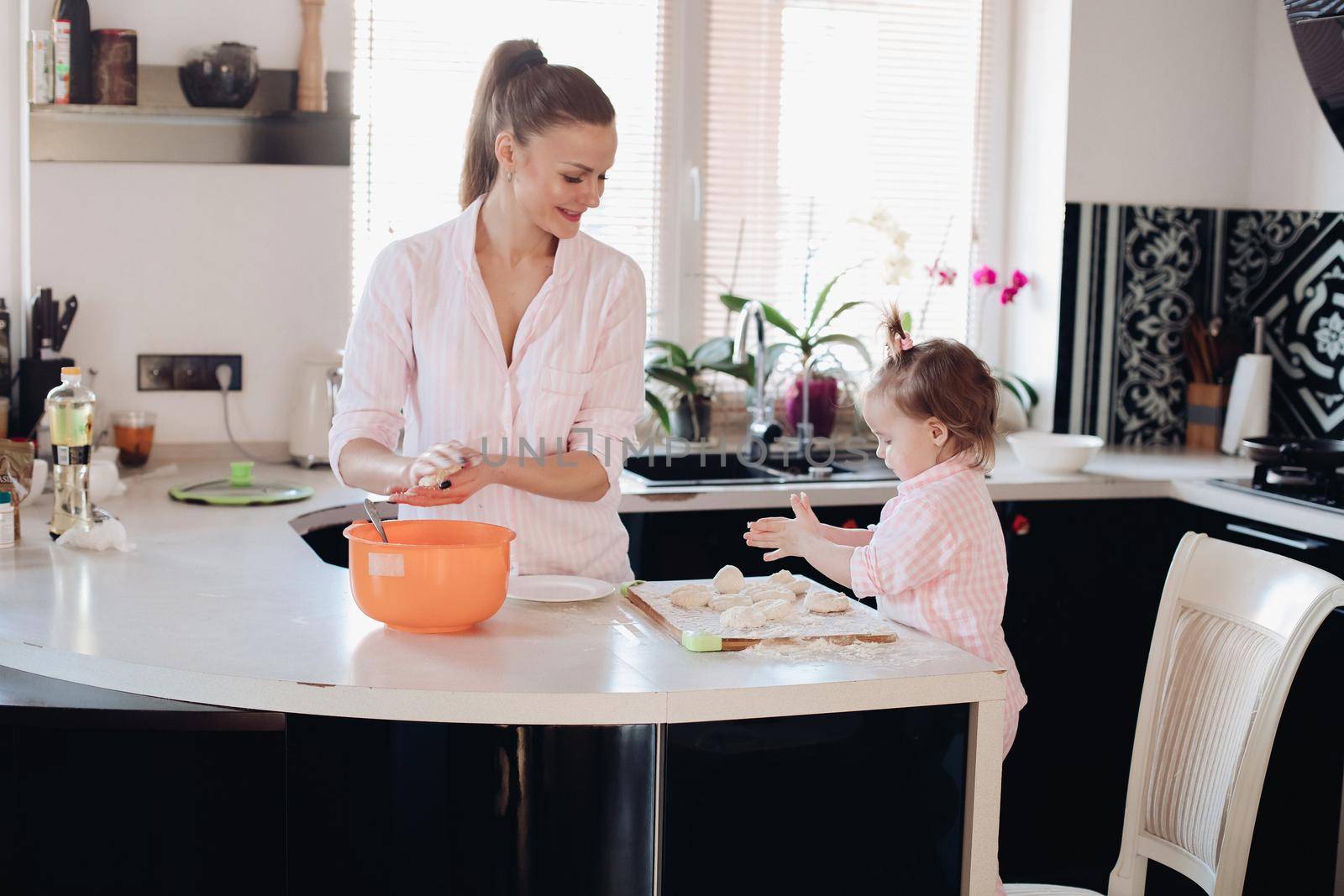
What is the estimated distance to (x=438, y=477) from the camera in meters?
1.73

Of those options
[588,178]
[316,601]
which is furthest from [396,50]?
[316,601]

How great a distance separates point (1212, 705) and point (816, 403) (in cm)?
171

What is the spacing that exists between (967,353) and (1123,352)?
198cm

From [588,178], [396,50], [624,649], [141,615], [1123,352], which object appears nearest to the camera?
[624,649]

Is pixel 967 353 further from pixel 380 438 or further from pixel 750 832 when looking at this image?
pixel 380 438

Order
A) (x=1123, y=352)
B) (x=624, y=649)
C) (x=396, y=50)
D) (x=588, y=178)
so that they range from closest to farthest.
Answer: (x=624, y=649) < (x=588, y=178) < (x=396, y=50) < (x=1123, y=352)

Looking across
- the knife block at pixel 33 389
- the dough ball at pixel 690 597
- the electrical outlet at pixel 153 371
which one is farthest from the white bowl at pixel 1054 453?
the knife block at pixel 33 389

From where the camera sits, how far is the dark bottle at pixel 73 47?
2881 millimetres

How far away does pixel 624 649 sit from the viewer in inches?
62.7

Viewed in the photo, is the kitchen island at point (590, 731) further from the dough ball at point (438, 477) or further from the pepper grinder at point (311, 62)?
the pepper grinder at point (311, 62)

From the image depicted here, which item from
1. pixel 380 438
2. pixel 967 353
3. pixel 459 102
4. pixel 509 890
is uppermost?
pixel 459 102

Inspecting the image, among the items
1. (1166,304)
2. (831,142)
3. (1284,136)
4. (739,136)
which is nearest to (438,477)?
(739,136)

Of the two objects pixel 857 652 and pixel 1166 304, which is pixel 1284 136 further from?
pixel 857 652

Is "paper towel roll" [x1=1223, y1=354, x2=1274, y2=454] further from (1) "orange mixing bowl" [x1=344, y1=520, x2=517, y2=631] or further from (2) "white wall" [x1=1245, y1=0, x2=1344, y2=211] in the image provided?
(1) "orange mixing bowl" [x1=344, y1=520, x2=517, y2=631]
